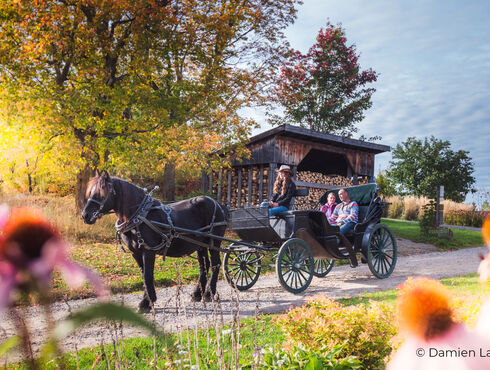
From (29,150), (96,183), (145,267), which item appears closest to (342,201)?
(145,267)

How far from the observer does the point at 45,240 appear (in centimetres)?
50

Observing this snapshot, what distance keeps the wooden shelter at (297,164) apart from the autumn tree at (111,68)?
2.38 metres

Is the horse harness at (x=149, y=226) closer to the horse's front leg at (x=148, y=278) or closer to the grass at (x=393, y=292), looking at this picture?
the horse's front leg at (x=148, y=278)

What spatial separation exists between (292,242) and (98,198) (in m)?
3.41

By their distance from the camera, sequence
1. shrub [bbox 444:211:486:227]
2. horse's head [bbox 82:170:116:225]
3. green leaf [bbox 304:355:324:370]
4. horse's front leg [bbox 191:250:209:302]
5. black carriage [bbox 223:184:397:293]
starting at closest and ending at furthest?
green leaf [bbox 304:355:324:370] < horse's head [bbox 82:170:116:225] < horse's front leg [bbox 191:250:209:302] < black carriage [bbox 223:184:397:293] < shrub [bbox 444:211:486:227]

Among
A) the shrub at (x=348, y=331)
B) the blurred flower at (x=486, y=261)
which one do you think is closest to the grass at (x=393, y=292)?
Result: the shrub at (x=348, y=331)

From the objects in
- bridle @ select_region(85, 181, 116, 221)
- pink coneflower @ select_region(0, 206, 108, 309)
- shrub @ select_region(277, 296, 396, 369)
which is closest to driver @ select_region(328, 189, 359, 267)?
shrub @ select_region(277, 296, 396, 369)

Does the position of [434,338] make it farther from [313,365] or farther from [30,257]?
[313,365]

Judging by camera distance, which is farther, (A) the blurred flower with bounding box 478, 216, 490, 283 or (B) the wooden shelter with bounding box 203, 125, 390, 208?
(B) the wooden shelter with bounding box 203, 125, 390, 208

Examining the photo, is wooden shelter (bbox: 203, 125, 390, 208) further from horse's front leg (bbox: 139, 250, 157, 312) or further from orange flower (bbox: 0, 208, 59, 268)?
orange flower (bbox: 0, 208, 59, 268)

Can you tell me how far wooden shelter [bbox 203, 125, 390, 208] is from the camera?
49.2ft

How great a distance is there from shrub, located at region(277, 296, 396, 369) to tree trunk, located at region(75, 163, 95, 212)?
11.4 metres

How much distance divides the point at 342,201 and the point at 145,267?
4.88 m

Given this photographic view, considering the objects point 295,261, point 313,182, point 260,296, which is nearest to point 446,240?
point 313,182
